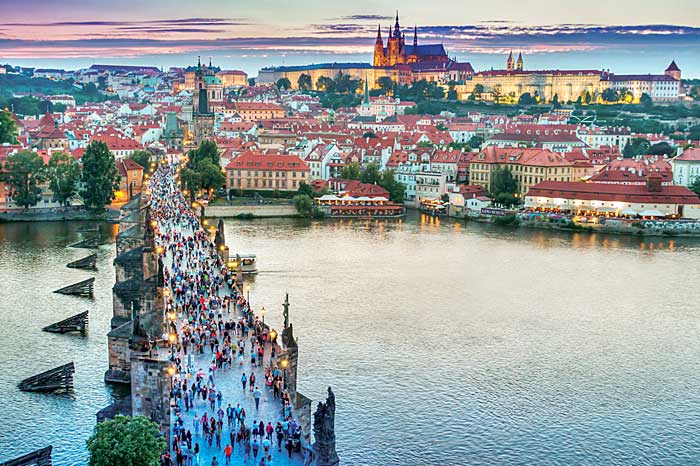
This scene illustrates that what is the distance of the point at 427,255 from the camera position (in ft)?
118

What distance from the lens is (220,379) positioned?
16.7 metres

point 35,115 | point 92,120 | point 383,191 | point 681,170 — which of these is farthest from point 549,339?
point 35,115

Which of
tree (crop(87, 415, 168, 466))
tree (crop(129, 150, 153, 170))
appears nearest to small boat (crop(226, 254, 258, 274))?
tree (crop(87, 415, 168, 466))

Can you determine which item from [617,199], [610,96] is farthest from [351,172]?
[610,96]

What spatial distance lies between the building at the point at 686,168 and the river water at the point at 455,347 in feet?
57.1

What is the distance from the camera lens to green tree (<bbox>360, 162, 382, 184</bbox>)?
54281 mm

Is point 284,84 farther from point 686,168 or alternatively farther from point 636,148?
point 686,168

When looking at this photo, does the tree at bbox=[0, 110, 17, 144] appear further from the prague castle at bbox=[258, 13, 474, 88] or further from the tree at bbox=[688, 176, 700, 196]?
the prague castle at bbox=[258, 13, 474, 88]

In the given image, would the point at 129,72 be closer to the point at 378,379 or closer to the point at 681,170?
the point at 681,170

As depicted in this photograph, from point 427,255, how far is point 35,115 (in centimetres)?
7591

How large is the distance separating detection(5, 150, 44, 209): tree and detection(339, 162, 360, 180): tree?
16.8 m

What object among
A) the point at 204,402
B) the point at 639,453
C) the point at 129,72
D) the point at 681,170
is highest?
the point at 129,72

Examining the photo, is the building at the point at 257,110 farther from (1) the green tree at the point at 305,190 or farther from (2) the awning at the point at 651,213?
(2) the awning at the point at 651,213

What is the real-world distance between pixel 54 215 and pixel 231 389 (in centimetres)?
3174
